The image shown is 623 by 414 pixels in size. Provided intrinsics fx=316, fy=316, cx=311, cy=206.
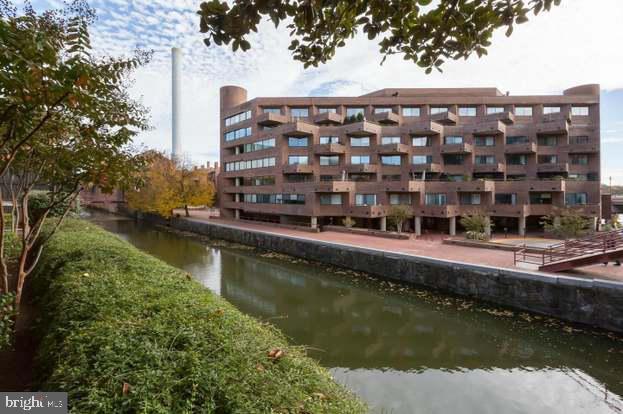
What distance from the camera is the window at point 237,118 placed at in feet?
135

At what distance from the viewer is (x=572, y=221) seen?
24.2 m

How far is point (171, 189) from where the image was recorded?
135ft

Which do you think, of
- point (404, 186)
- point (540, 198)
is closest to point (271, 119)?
point (404, 186)

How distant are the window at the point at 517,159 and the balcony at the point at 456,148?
5505mm

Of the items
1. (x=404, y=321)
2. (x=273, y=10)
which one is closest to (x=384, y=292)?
(x=404, y=321)

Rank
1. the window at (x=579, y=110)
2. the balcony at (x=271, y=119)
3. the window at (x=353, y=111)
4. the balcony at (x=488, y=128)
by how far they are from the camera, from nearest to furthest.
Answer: the balcony at (x=488, y=128), the balcony at (x=271, y=119), the window at (x=579, y=110), the window at (x=353, y=111)

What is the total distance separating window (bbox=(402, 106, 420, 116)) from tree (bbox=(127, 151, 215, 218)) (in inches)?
1094

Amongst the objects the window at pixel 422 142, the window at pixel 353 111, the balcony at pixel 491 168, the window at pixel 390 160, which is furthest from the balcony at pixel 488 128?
the window at pixel 353 111

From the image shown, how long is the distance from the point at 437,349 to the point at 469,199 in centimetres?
2537

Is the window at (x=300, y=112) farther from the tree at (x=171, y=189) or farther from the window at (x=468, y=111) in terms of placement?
the window at (x=468, y=111)

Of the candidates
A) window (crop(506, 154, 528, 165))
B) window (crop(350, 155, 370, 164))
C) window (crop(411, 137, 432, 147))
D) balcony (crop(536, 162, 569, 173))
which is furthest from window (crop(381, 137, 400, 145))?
balcony (crop(536, 162, 569, 173))

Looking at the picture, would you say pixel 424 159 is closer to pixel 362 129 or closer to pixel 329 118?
pixel 362 129

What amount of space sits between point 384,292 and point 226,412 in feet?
45.9

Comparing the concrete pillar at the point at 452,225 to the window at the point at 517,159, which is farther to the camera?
the window at the point at 517,159
